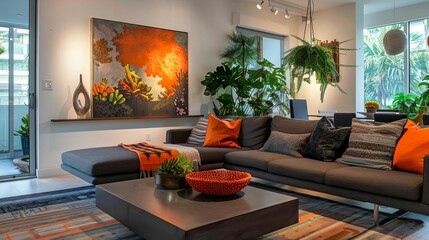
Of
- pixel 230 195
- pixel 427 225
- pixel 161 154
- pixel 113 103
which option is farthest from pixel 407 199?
pixel 113 103

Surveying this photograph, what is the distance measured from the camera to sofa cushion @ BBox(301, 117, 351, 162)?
327 cm

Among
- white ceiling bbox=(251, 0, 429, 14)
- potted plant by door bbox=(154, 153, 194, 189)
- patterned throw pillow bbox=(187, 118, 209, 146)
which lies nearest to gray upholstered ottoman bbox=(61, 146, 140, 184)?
potted plant by door bbox=(154, 153, 194, 189)

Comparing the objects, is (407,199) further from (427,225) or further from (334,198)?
(334,198)

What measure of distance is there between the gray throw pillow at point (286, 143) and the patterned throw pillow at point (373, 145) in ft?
1.52

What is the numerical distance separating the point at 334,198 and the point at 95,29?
3605 millimetres

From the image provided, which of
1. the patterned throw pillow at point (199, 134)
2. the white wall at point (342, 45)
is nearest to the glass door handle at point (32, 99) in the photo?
the patterned throw pillow at point (199, 134)

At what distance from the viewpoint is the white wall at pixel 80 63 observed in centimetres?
432

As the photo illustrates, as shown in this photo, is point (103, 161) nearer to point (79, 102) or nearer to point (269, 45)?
point (79, 102)

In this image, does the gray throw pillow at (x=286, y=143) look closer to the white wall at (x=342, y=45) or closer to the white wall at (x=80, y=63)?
the white wall at (x=80, y=63)

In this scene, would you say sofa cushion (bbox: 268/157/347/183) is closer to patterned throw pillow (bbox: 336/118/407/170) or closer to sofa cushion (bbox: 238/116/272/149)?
patterned throw pillow (bbox: 336/118/407/170)

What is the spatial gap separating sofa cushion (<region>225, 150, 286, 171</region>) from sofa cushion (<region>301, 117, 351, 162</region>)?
13.1 inches

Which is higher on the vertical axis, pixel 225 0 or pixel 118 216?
pixel 225 0

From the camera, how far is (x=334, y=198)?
10.7ft

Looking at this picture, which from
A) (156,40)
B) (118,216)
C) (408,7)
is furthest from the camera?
(408,7)
